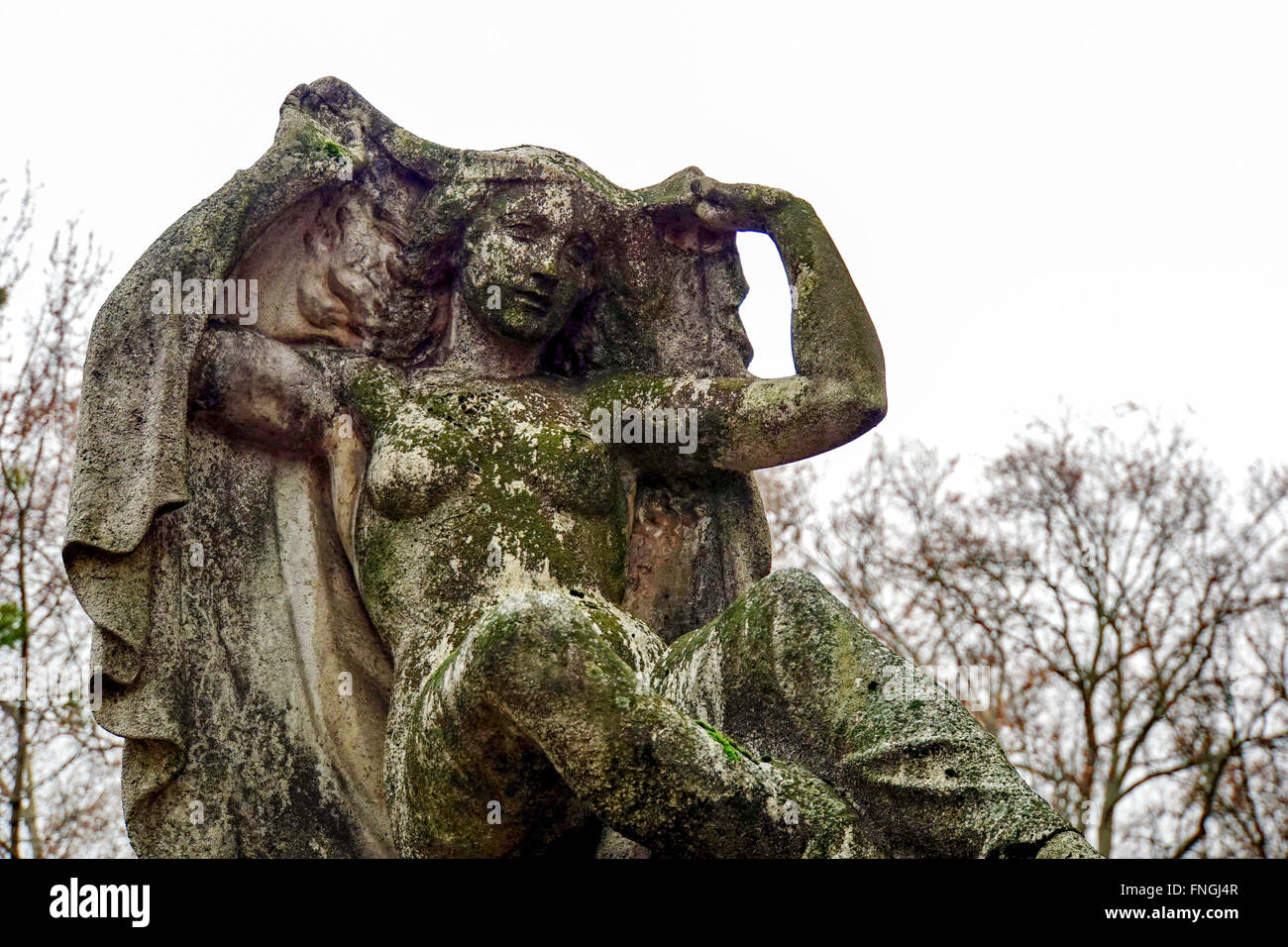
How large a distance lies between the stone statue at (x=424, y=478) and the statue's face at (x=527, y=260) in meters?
0.01

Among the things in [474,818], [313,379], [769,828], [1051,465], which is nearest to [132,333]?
[313,379]

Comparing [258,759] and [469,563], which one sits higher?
[469,563]

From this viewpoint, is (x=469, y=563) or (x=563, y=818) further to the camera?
(x=469, y=563)

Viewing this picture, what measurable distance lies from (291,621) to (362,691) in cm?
35

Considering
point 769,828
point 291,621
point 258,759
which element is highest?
point 291,621

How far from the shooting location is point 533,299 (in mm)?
5352

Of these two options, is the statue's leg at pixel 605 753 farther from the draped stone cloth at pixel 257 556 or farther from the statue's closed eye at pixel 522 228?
the statue's closed eye at pixel 522 228

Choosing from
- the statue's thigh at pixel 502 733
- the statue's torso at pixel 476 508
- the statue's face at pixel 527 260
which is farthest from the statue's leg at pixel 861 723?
the statue's face at pixel 527 260

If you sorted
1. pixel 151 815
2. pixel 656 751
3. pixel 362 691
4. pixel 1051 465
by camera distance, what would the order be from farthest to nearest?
pixel 1051 465, pixel 362 691, pixel 151 815, pixel 656 751

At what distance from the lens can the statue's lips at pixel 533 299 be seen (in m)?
5.32

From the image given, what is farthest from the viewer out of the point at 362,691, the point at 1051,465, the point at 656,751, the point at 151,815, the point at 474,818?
the point at 1051,465

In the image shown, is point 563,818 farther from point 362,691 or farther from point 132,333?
point 132,333

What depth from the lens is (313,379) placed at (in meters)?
5.34

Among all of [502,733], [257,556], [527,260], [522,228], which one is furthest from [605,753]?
[522,228]
